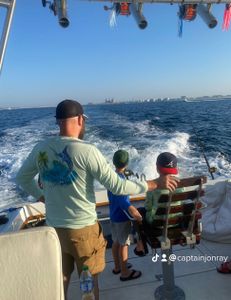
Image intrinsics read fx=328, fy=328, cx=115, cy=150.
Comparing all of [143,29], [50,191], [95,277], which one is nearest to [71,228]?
[50,191]

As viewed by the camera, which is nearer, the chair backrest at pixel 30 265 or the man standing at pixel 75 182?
the chair backrest at pixel 30 265

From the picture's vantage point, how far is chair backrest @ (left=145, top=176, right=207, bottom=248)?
2.09 meters

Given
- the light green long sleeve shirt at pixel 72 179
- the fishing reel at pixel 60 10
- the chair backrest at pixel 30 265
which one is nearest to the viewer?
the chair backrest at pixel 30 265

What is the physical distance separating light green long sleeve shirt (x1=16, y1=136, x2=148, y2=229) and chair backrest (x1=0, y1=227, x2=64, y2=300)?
33cm

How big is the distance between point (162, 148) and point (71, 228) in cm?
867

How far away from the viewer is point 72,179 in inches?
72.5

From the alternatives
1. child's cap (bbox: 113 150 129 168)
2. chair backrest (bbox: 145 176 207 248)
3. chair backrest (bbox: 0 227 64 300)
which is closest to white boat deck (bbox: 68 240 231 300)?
chair backrest (bbox: 145 176 207 248)

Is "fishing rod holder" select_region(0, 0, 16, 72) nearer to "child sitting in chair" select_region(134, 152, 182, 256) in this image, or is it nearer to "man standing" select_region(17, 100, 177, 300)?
"man standing" select_region(17, 100, 177, 300)

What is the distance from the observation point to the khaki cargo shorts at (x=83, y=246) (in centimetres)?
193

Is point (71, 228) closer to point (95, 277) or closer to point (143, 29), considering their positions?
point (95, 277)

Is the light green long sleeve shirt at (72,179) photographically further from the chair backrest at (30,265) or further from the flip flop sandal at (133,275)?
the flip flop sandal at (133,275)

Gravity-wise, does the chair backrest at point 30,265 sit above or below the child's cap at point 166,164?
below

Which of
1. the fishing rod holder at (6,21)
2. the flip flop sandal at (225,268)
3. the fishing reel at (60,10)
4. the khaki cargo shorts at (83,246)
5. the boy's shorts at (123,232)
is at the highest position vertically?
the fishing reel at (60,10)

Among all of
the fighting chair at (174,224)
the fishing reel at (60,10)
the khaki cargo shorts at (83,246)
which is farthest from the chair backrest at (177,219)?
the fishing reel at (60,10)
